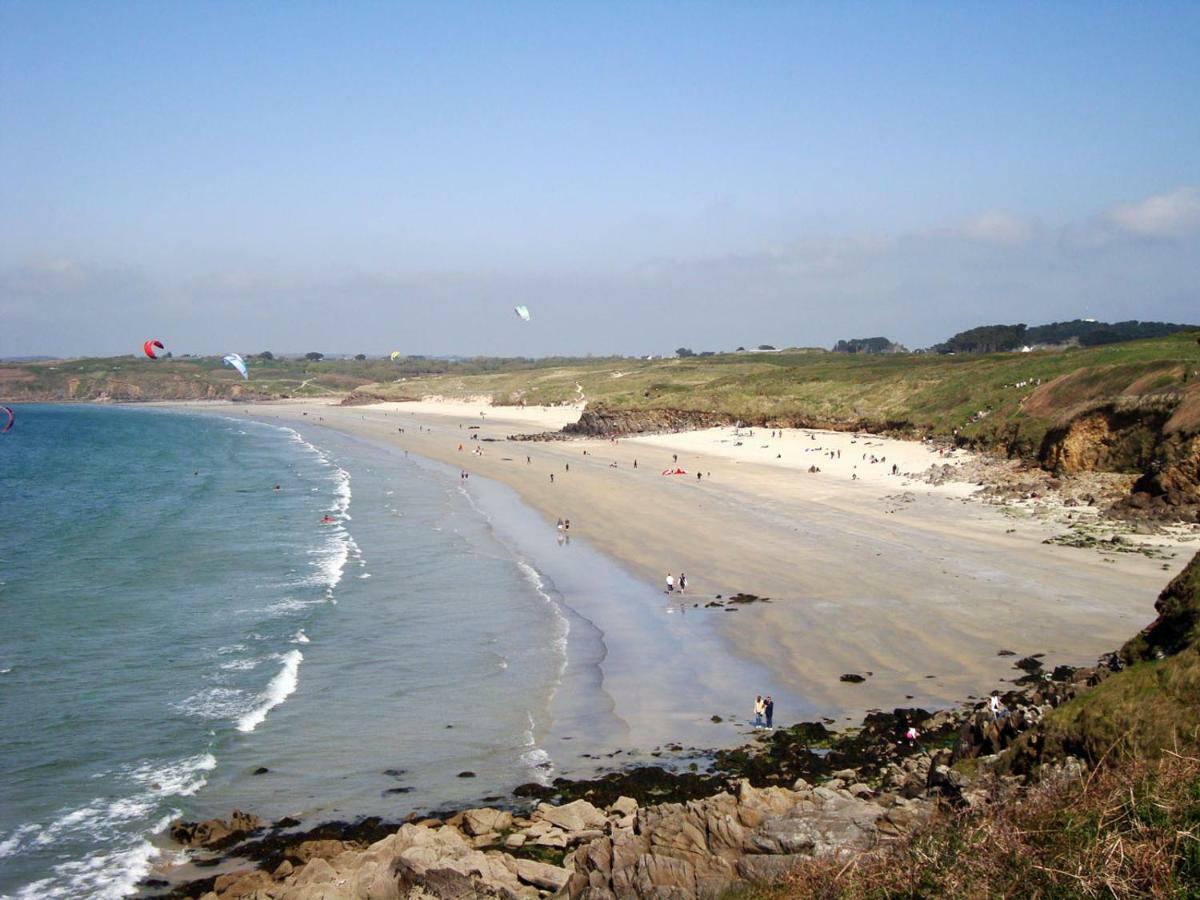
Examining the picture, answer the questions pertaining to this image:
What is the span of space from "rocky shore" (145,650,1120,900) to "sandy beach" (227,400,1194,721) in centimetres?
234

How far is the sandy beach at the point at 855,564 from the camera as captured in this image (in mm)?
20844

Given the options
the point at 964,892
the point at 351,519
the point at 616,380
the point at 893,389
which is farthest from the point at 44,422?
the point at 964,892

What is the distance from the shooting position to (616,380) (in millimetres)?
126562

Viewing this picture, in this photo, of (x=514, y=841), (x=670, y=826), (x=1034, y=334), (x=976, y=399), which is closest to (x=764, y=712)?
(x=514, y=841)

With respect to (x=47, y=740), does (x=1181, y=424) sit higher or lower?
higher

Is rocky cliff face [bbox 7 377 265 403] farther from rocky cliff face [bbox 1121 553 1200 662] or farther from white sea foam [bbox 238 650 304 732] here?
rocky cliff face [bbox 1121 553 1200 662]

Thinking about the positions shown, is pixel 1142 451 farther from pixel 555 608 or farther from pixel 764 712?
pixel 764 712

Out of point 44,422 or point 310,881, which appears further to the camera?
point 44,422

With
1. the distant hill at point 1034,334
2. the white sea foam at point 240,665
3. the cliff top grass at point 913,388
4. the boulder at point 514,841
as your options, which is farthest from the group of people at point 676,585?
the distant hill at point 1034,334

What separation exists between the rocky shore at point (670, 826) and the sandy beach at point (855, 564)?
2.34 metres

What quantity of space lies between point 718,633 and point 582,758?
318 inches

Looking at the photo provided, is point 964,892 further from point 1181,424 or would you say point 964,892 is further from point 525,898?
point 1181,424

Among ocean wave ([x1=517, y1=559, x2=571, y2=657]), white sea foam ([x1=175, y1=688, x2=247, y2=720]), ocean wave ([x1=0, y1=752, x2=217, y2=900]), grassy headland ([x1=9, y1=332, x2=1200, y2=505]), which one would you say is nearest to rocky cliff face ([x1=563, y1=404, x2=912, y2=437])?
grassy headland ([x1=9, y1=332, x2=1200, y2=505])

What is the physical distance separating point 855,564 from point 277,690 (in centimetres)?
1836
